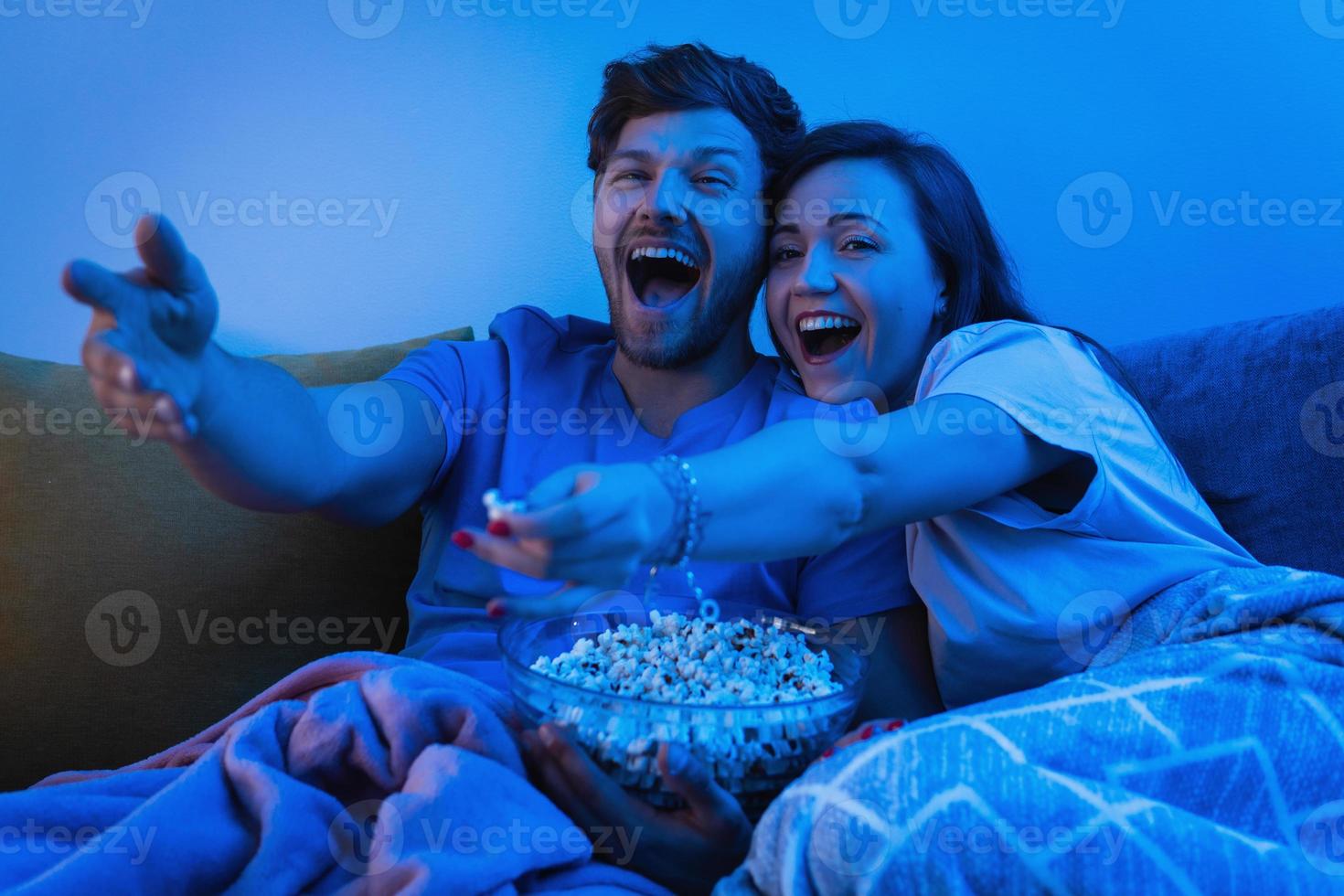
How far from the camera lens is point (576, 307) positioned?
73.9 inches

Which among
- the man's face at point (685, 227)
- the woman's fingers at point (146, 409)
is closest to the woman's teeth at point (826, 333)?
the man's face at point (685, 227)

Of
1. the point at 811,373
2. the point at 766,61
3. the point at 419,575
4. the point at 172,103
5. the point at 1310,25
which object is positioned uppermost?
the point at 172,103

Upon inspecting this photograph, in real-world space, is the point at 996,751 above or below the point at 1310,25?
below

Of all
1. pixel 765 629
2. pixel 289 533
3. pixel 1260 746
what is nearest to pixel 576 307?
pixel 289 533

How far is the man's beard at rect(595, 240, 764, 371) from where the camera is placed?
1.35 metres

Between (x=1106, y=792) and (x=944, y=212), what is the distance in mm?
825

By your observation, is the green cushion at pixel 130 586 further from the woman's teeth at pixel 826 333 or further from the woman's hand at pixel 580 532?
the woman's hand at pixel 580 532

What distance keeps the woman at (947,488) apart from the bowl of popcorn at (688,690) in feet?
0.14

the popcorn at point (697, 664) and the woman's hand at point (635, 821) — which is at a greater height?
the popcorn at point (697, 664)

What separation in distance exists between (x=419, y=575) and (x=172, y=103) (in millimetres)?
1098

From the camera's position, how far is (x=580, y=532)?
64cm

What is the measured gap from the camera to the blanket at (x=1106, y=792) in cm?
69

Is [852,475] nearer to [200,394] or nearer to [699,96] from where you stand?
[200,394]

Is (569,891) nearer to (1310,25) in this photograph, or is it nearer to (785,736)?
(785,736)
